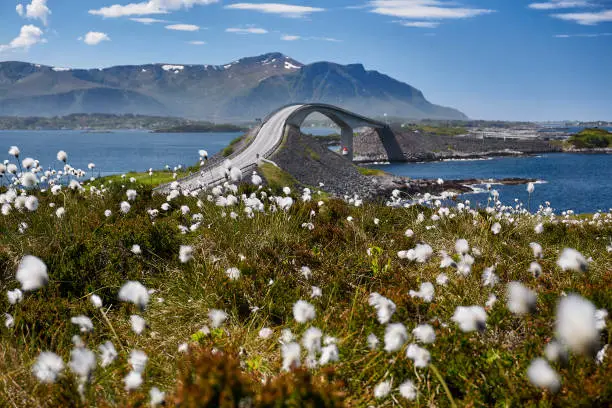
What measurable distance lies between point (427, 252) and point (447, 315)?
0.62 meters

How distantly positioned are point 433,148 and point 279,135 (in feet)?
201

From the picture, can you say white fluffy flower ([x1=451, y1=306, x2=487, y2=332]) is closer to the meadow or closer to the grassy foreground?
the meadow

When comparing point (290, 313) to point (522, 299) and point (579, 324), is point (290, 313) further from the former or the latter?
point (579, 324)

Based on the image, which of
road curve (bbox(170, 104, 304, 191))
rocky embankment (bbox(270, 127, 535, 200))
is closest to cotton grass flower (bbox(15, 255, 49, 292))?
road curve (bbox(170, 104, 304, 191))

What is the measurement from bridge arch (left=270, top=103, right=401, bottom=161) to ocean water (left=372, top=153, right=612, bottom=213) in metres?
8.32

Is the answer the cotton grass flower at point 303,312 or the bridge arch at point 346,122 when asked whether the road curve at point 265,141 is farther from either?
the cotton grass flower at point 303,312

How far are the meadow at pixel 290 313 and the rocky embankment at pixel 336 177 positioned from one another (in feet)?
135

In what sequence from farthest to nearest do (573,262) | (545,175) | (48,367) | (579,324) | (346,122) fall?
1. (346,122)
2. (545,175)
3. (573,262)
4. (48,367)
5. (579,324)

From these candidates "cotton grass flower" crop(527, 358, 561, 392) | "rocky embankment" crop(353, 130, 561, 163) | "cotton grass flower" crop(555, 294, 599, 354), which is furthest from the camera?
"rocky embankment" crop(353, 130, 561, 163)

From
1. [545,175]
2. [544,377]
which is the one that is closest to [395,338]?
[544,377]

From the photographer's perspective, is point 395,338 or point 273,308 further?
point 273,308

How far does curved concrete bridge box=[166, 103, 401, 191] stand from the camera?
42062 mm

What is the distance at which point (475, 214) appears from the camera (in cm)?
900

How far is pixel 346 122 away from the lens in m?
100
